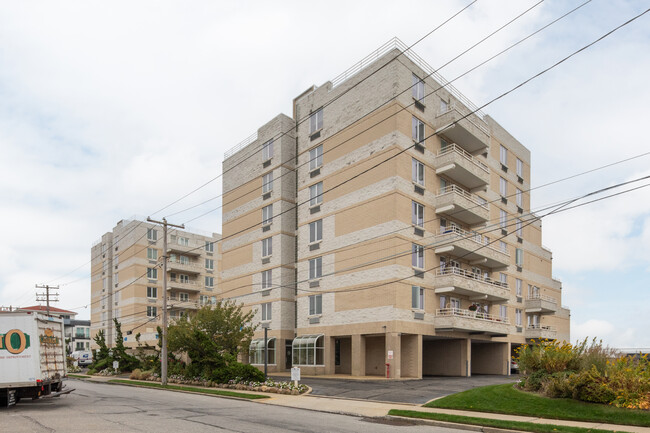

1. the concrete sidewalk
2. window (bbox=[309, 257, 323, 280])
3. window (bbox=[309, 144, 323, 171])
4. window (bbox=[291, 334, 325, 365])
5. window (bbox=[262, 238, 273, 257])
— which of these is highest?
window (bbox=[309, 144, 323, 171])

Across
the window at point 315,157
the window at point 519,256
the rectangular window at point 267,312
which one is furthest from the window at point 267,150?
the window at point 519,256

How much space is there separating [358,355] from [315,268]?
8031 mm

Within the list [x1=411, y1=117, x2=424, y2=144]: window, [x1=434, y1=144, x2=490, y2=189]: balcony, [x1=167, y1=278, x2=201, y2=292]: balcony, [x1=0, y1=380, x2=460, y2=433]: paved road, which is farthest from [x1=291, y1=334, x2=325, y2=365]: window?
[x1=167, y1=278, x2=201, y2=292]: balcony

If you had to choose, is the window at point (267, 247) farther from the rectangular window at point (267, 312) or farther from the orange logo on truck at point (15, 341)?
the orange logo on truck at point (15, 341)

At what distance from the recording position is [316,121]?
43875 millimetres

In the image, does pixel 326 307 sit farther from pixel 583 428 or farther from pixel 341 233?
pixel 583 428

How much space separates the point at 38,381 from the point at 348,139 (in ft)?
88.5

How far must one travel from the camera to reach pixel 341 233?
39312mm

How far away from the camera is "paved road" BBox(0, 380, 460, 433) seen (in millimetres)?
13945

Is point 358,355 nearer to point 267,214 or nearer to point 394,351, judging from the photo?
point 394,351

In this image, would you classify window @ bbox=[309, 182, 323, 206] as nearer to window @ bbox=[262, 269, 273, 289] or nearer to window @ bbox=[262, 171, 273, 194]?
window @ bbox=[262, 171, 273, 194]

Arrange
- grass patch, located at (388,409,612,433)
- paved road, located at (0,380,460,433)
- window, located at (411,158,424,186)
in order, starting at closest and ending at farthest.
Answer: grass patch, located at (388,409,612,433) < paved road, located at (0,380,460,433) < window, located at (411,158,424,186)

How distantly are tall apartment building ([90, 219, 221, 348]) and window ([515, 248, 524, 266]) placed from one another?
38013 millimetres

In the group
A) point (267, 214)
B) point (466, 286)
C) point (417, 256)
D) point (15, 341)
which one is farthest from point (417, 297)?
point (15, 341)
